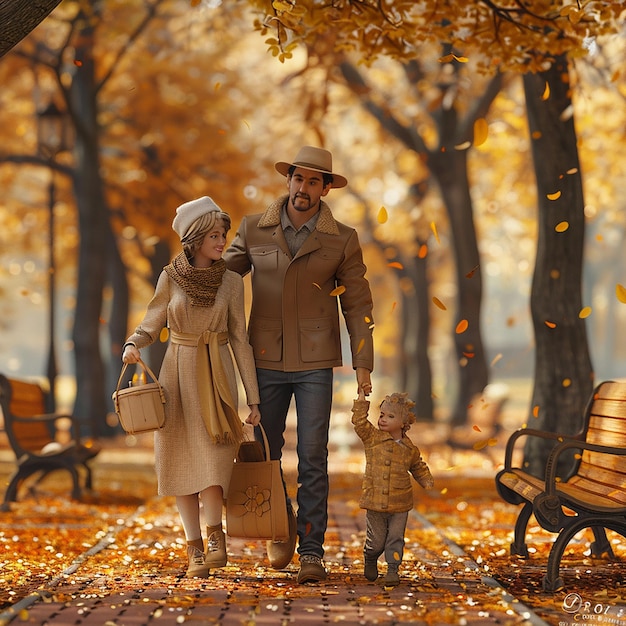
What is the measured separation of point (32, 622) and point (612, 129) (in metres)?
19.3

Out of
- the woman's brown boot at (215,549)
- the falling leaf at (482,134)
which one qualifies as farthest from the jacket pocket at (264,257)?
the falling leaf at (482,134)

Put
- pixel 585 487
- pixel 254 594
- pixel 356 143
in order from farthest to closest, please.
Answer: pixel 356 143 < pixel 585 487 < pixel 254 594

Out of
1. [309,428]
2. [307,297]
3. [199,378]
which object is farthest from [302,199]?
[309,428]

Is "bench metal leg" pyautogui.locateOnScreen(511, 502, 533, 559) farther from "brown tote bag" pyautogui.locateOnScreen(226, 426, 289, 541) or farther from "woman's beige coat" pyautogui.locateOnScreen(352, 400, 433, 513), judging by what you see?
"brown tote bag" pyautogui.locateOnScreen(226, 426, 289, 541)

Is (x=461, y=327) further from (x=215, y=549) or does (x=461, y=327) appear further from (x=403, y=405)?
(x=215, y=549)

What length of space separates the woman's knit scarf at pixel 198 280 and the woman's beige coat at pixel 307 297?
1.06 ft

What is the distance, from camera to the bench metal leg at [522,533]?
26.5 feet

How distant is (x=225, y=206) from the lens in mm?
26078

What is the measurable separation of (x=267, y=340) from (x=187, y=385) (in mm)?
567

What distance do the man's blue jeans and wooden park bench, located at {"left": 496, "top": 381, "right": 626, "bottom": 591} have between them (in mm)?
1273

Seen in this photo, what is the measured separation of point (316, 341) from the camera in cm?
730

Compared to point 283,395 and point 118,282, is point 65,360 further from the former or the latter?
point 283,395

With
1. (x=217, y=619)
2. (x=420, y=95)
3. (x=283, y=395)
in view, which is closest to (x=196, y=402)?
(x=283, y=395)

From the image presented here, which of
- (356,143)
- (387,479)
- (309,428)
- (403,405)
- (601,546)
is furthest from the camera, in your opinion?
(356,143)
